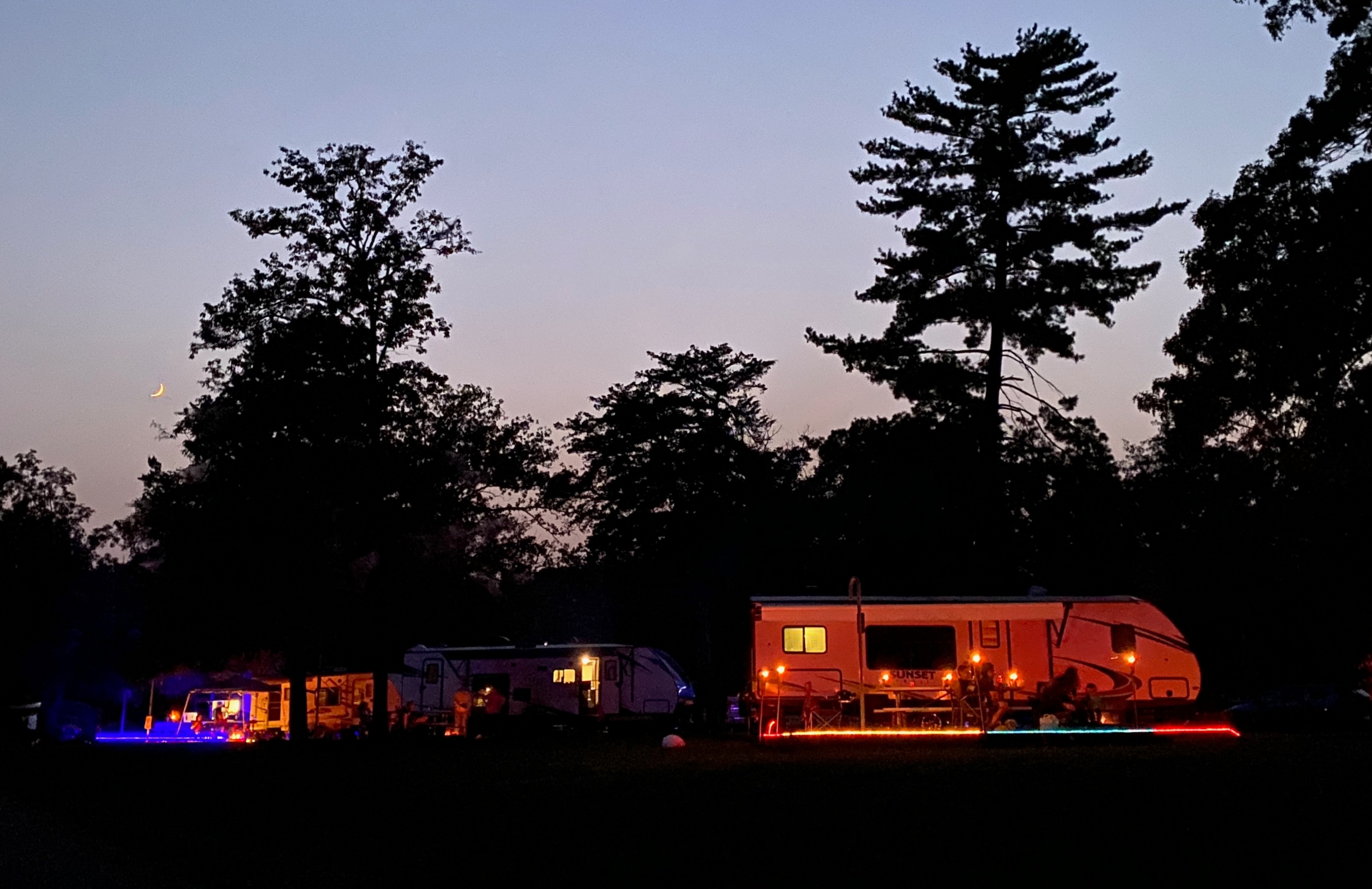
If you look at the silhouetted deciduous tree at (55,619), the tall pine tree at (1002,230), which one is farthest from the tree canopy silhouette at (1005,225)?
the silhouetted deciduous tree at (55,619)

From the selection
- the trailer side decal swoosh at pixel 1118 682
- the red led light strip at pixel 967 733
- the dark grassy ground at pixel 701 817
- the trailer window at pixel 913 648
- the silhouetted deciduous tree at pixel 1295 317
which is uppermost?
the silhouetted deciduous tree at pixel 1295 317

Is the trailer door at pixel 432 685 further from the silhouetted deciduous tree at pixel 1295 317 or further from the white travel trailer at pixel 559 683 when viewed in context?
the silhouetted deciduous tree at pixel 1295 317

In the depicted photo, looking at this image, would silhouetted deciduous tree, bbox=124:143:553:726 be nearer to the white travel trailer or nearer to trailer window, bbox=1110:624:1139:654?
the white travel trailer

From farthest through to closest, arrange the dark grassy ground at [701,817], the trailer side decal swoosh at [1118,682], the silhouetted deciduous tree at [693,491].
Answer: the silhouetted deciduous tree at [693,491] < the trailer side decal swoosh at [1118,682] < the dark grassy ground at [701,817]

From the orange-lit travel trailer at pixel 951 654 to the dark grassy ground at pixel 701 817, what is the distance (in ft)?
20.7

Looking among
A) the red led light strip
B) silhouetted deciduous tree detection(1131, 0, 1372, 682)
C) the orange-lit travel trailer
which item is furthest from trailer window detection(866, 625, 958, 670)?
silhouetted deciduous tree detection(1131, 0, 1372, 682)

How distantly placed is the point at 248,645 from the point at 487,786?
77.6 ft

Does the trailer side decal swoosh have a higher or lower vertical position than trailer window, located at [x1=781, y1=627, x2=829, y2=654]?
lower

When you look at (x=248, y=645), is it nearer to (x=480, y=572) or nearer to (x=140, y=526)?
(x=140, y=526)

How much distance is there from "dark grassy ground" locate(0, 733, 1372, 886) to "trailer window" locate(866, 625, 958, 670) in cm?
751

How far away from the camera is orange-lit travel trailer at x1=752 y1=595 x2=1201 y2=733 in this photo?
29516 mm

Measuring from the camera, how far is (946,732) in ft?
84.8

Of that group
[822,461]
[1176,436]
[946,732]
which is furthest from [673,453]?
[946,732]

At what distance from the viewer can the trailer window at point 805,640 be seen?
101ft
